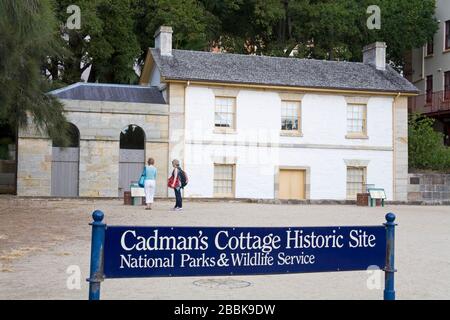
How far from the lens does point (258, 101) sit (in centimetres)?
3319

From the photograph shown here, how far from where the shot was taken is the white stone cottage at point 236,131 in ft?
98.7

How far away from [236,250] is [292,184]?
2719cm

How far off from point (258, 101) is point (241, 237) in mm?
26986

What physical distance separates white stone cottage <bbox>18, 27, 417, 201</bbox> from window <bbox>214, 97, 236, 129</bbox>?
49 millimetres

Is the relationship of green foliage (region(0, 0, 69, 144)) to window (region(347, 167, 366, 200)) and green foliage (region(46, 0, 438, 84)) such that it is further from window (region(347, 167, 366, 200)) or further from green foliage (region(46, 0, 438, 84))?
window (region(347, 167, 366, 200))

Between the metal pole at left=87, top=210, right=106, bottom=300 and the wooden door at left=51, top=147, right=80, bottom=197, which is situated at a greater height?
the wooden door at left=51, top=147, right=80, bottom=197

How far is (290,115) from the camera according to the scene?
33844 millimetres

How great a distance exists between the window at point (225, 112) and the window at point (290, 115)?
2.67 metres

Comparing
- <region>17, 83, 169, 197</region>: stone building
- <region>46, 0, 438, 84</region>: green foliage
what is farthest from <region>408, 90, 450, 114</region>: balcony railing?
<region>17, 83, 169, 197</region>: stone building

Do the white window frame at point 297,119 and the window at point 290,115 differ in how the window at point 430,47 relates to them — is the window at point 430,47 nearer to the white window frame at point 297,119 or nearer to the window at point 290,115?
the white window frame at point 297,119

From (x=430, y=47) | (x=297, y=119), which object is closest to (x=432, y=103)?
(x=430, y=47)

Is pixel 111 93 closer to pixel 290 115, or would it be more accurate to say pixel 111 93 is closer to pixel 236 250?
pixel 290 115

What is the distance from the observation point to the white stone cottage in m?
30.1

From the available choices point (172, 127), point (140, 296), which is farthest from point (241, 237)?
point (172, 127)
